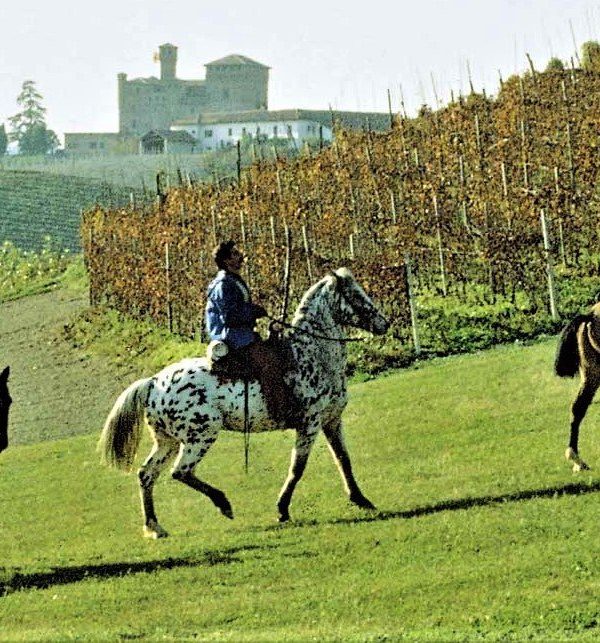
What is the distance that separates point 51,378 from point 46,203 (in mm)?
53846

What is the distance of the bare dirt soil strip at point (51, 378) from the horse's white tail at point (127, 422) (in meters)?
14.7

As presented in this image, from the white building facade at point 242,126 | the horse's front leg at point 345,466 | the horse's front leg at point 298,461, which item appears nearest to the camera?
the horse's front leg at point 298,461

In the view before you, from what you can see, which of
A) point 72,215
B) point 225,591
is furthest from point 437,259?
point 72,215

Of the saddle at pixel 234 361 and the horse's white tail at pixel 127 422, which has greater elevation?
the saddle at pixel 234 361

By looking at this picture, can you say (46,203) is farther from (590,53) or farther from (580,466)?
(580,466)

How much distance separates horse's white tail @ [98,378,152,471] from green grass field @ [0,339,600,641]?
1031mm

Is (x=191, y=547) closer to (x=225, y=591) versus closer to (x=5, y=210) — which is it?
(x=225, y=591)

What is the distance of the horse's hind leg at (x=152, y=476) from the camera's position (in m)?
16.3

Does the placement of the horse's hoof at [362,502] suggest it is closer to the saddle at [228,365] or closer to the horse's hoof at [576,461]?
the saddle at [228,365]

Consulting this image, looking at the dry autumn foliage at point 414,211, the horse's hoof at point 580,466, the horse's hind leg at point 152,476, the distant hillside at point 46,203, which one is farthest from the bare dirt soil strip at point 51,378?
the distant hillside at point 46,203

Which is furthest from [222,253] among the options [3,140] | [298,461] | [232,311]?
[3,140]

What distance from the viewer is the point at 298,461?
16312 mm

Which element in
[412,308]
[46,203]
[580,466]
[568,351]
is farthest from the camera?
[46,203]

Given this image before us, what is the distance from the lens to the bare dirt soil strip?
33281mm
